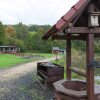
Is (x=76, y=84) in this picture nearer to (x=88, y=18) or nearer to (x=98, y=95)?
(x=98, y=95)

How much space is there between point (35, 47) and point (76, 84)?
2651 inches

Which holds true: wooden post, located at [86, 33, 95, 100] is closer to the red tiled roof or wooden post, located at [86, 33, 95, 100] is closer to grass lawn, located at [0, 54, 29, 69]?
the red tiled roof

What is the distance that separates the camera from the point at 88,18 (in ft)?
17.6

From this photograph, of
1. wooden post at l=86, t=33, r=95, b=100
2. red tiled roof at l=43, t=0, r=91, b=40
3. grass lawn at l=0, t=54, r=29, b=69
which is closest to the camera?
red tiled roof at l=43, t=0, r=91, b=40

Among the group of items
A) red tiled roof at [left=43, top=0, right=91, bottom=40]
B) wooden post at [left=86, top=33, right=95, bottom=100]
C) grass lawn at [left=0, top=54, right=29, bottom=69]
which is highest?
red tiled roof at [left=43, top=0, right=91, bottom=40]

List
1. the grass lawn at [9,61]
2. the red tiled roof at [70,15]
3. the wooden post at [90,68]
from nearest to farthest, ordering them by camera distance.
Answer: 1. the red tiled roof at [70,15]
2. the wooden post at [90,68]
3. the grass lawn at [9,61]

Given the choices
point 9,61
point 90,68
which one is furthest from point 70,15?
point 9,61

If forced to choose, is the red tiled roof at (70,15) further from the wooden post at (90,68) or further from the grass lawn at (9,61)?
the grass lawn at (9,61)

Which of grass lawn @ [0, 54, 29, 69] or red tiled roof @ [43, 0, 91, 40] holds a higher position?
red tiled roof @ [43, 0, 91, 40]

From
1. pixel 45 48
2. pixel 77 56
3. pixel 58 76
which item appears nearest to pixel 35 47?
pixel 45 48

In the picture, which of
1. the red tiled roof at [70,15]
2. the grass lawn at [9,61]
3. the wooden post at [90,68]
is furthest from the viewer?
the grass lawn at [9,61]

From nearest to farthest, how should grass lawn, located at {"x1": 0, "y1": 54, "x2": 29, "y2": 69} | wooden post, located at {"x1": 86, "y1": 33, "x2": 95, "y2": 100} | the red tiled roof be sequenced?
the red tiled roof, wooden post, located at {"x1": 86, "y1": 33, "x2": 95, "y2": 100}, grass lawn, located at {"x1": 0, "y1": 54, "x2": 29, "y2": 69}

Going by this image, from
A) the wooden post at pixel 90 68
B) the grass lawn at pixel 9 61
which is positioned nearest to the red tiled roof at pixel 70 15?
the wooden post at pixel 90 68

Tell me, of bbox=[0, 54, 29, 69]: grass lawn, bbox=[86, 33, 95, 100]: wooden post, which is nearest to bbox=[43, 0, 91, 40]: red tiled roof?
bbox=[86, 33, 95, 100]: wooden post
